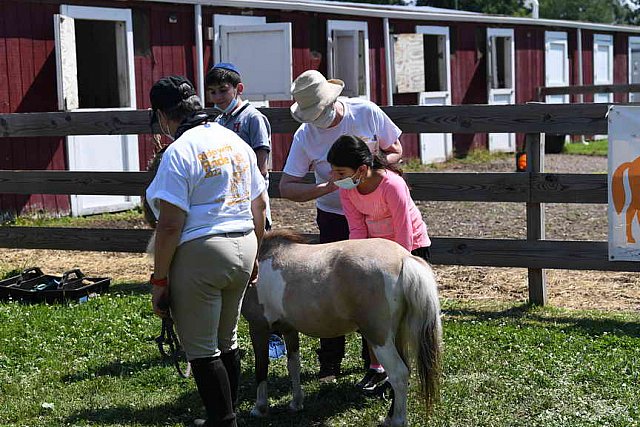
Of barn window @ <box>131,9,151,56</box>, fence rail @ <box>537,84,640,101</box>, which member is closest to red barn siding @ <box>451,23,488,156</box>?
fence rail @ <box>537,84,640,101</box>

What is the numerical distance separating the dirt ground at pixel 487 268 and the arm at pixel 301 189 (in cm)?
267

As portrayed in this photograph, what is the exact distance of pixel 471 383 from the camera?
5211 millimetres

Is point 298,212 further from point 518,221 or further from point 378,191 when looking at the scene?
point 378,191

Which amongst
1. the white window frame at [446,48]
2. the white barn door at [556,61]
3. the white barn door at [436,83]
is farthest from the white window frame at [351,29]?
the white barn door at [556,61]

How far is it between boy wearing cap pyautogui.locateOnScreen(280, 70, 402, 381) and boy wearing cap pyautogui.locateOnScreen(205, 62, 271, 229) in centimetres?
18

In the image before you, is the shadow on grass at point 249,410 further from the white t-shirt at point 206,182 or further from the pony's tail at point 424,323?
the white t-shirt at point 206,182

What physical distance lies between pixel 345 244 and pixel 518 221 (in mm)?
6746

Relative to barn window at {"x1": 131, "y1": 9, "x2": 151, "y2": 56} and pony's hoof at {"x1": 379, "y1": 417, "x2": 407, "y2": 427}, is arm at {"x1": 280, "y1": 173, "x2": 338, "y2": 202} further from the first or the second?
barn window at {"x1": 131, "y1": 9, "x2": 151, "y2": 56}

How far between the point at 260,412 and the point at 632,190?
319cm

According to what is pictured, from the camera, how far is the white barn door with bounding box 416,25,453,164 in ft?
60.8

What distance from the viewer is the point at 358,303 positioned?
14.7 ft

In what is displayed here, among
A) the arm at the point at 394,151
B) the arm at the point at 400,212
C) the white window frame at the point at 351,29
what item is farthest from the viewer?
the white window frame at the point at 351,29

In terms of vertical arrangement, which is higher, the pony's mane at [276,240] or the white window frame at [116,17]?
the white window frame at [116,17]

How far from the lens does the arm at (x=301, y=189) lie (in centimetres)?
505
